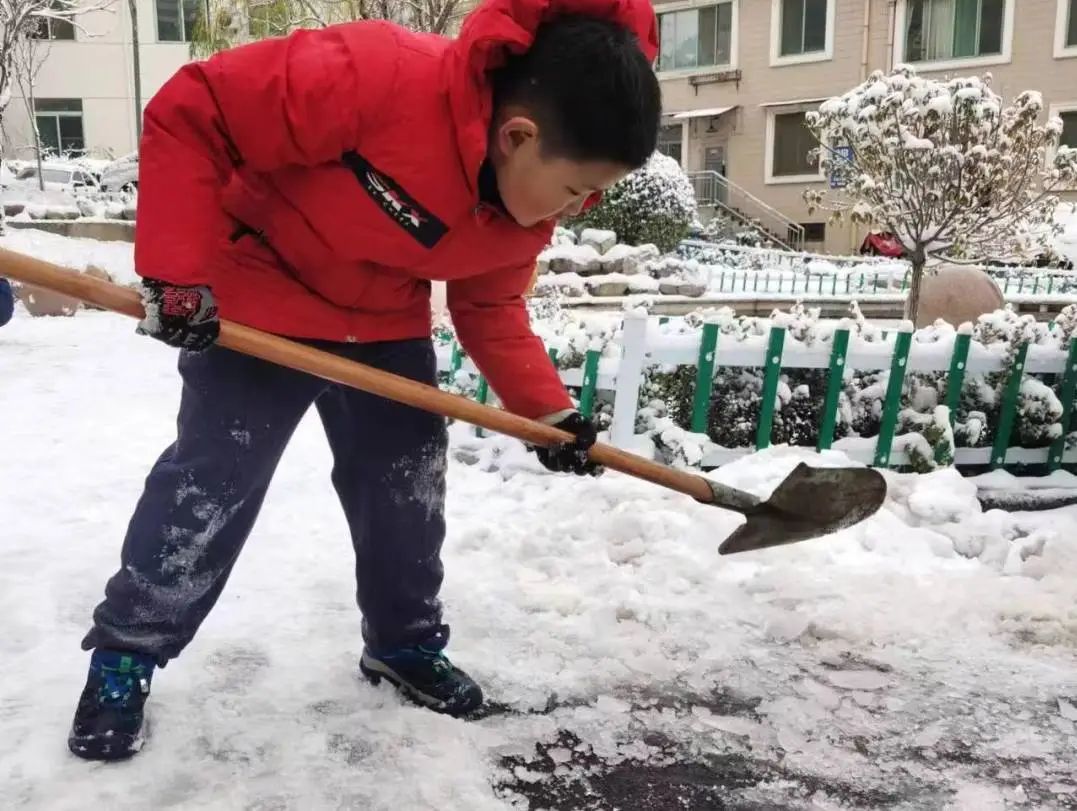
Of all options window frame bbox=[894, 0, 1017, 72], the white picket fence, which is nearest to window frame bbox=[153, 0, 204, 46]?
window frame bbox=[894, 0, 1017, 72]

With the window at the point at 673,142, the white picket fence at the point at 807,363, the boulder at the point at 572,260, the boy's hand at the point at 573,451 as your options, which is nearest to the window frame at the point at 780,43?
the window at the point at 673,142

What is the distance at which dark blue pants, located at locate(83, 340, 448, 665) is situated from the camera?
182 centimetres

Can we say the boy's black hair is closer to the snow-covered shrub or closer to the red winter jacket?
the red winter jacket

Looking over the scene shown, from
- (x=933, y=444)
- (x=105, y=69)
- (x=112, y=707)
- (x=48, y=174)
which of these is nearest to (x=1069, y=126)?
(x=933, y=444)

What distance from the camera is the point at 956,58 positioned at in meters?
18.8

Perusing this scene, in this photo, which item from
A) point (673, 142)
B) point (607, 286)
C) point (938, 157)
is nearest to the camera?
point (938, 157)

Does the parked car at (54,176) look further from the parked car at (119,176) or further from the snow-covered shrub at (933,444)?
the snow-covered shrub at (933,444)

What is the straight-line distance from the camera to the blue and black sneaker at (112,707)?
1.79 m

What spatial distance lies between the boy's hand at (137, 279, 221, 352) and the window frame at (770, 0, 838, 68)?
66.8 feet

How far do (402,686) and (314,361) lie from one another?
79cm

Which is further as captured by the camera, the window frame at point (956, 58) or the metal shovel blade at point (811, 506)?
the window frame at point (956, 58)

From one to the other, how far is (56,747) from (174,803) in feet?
1.01

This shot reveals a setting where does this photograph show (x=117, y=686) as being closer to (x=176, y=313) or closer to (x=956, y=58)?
(x=176, y=313)

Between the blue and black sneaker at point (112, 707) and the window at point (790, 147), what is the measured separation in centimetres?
2005
